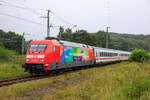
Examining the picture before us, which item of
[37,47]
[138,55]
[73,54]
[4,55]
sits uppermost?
[37,47]

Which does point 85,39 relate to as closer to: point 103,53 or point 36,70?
point 103,53

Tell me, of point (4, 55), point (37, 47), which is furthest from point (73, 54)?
point (4, 55)

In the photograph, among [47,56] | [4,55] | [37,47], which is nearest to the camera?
[47,56]

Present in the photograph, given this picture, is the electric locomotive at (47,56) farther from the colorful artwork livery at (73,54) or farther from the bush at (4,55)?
the bush at (4,55)

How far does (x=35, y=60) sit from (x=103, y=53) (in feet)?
49.2

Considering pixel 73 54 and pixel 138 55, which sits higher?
pixel 73 54

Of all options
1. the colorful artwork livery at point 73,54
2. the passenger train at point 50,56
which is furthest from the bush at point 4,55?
the colorful artwork livery at point 73,54

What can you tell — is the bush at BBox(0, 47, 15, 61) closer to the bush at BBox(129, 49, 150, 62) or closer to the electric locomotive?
the electric locomotive

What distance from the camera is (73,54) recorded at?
52.0ft

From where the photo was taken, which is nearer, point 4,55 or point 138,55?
point 4,55

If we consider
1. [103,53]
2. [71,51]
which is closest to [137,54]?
[103,53]

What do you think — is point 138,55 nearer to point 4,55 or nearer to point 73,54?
point 73,54

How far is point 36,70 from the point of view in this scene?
41.7 feet

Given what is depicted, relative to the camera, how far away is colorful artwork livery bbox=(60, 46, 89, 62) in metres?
14.1
